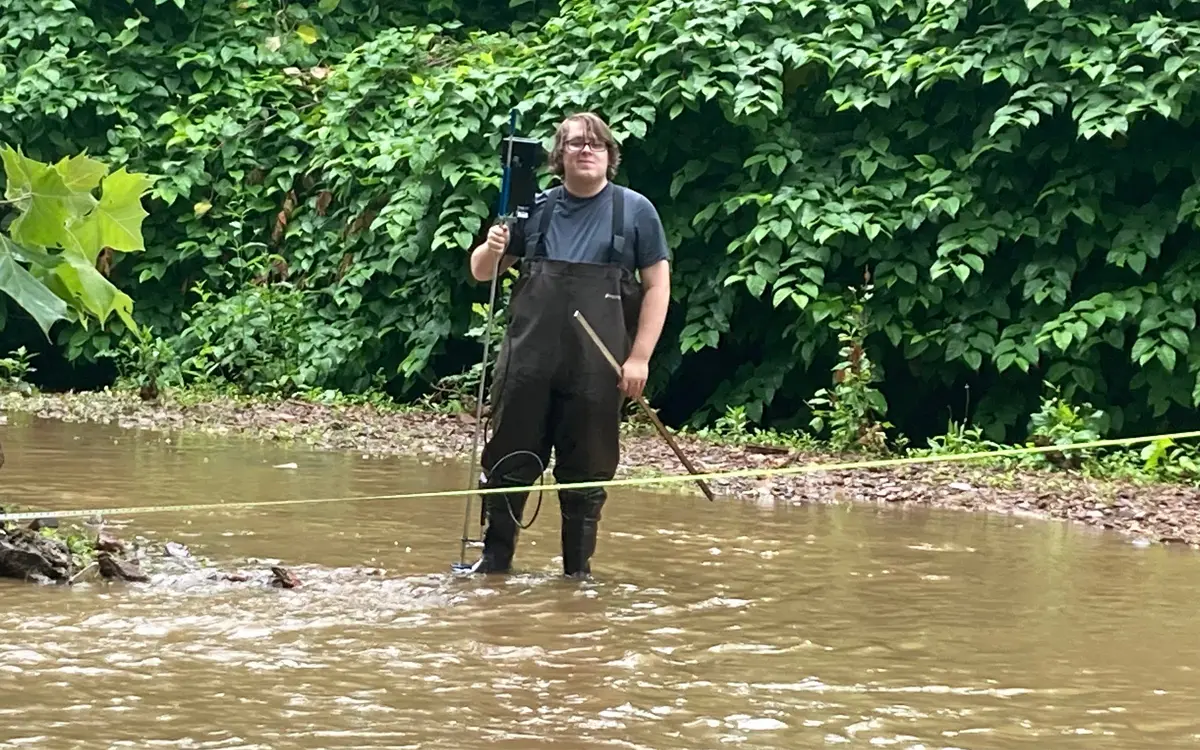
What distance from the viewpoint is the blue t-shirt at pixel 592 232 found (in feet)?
18.1

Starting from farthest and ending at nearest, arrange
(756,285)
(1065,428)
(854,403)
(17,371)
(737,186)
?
(17,371)
(737,186)
(756,285)
(854,403)
(1065,428)

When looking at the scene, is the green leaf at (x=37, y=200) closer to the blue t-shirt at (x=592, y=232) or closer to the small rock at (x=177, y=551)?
the small rock at (x=177, y=551)

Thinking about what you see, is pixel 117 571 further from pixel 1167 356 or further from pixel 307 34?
pixel 307 34

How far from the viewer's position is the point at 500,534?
5.65m

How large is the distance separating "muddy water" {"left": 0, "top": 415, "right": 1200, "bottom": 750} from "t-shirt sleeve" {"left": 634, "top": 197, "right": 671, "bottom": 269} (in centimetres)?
116

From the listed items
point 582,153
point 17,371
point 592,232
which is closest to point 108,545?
point 592,232

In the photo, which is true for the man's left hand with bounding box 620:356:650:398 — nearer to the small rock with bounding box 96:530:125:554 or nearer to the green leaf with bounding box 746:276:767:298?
the small rock with bounding box 96:530:125:554

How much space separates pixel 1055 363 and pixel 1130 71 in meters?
1.91

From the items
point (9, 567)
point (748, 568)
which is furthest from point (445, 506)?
point (9, 567)

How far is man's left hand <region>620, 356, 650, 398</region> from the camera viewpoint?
18.1 ft

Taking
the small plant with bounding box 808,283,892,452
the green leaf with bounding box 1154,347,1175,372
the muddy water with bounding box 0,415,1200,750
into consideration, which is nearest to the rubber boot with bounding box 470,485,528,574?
the muddy water with bounding box 0,415,1200,750

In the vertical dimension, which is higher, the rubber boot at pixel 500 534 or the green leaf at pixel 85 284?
the green leaf at pixel 85 284

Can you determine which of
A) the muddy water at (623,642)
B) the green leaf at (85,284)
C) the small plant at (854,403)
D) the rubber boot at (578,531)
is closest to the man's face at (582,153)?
the rubber boot at (578,531)

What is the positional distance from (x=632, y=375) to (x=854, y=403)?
15.5ft
